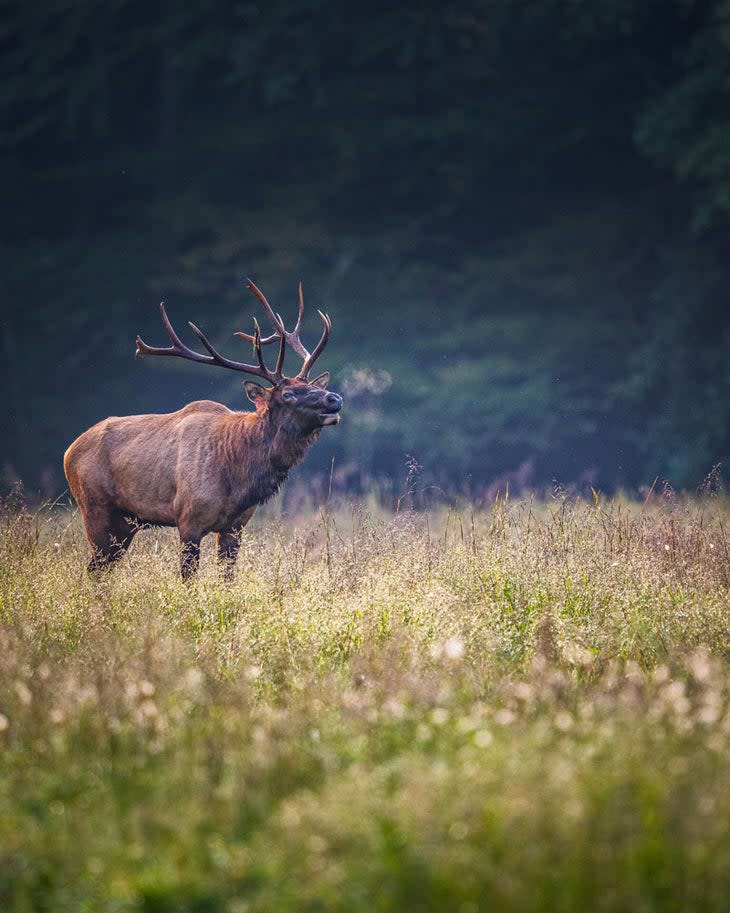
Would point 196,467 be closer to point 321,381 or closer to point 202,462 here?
point 202,462

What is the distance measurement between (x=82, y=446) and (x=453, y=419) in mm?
12282

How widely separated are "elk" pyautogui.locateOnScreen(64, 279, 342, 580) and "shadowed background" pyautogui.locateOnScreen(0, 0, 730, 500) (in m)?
11.5

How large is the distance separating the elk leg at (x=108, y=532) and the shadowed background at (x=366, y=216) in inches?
453

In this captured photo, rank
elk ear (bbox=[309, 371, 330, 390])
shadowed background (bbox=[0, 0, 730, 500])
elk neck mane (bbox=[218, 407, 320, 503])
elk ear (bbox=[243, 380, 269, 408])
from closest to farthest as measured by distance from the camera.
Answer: elk neck mane (bbox=[218, 407, 320, 503]), elk ear (bbox=[243, 380, 269, 408]), elk ear (bbox=[309, 371, 330, 390]), shadowed background (bbox=[0, 0, 730, 500])

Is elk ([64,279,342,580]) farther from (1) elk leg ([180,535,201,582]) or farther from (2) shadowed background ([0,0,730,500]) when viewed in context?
(2) shadowed background ([0,0,730,500])

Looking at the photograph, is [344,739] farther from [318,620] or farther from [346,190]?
[346,190]

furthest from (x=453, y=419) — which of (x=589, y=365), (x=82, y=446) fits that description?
(x=82, y=446)

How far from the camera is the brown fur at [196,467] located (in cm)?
857

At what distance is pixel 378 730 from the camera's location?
460cm

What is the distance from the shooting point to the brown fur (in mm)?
8570

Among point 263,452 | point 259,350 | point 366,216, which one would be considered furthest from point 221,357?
point 366,216

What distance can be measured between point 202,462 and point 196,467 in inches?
2.5

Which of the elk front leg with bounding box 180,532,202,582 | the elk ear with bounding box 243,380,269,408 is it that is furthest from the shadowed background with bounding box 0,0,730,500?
the elk front leg with bounding box 180,532,202,582

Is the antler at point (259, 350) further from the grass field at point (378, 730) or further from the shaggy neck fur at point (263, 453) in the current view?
the grass field at point (378, 730)
